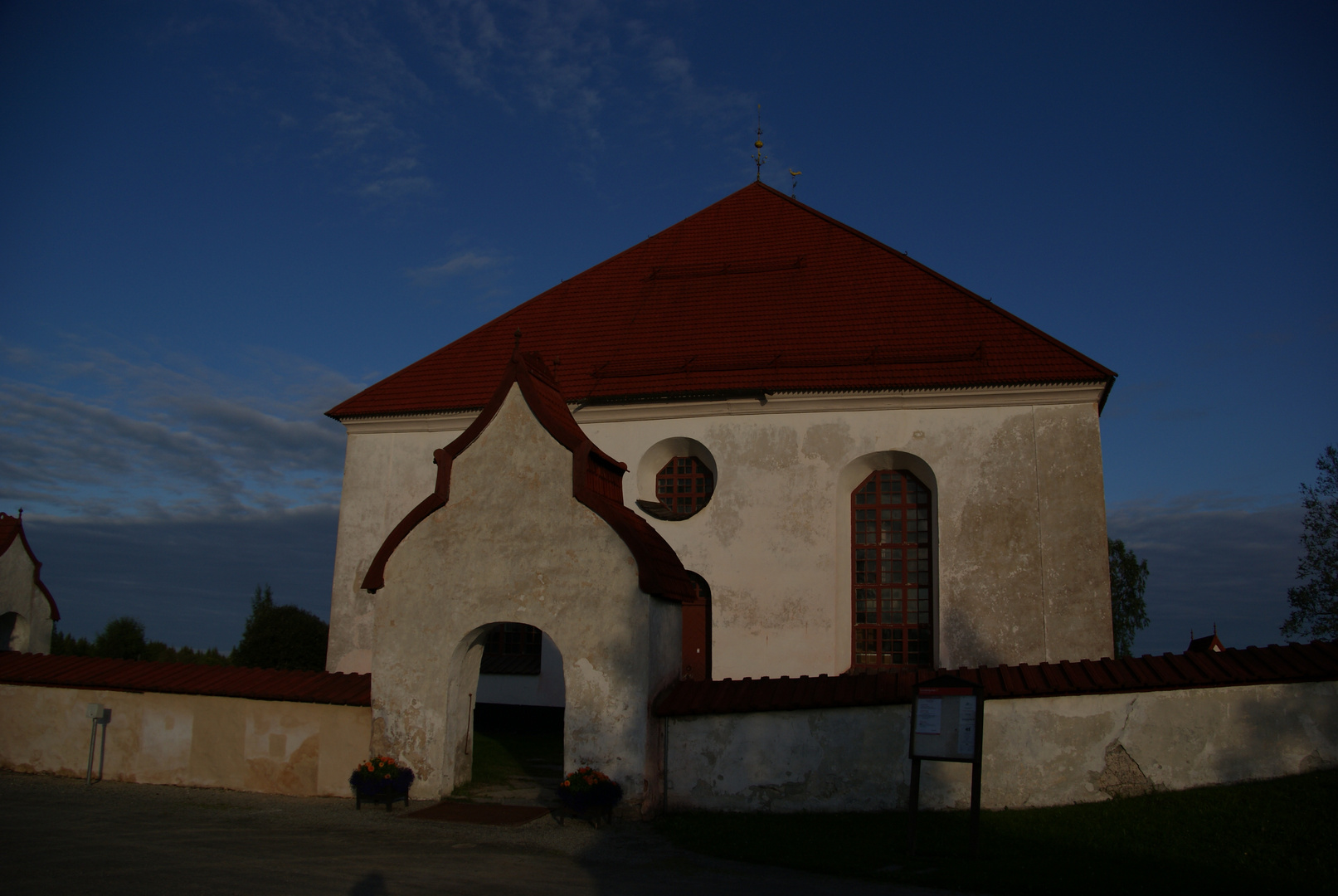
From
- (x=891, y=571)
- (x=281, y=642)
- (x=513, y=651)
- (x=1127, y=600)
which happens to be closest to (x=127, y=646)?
(x=281, y=642)

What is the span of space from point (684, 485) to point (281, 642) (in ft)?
42.8

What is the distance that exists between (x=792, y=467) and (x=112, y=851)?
453 inches

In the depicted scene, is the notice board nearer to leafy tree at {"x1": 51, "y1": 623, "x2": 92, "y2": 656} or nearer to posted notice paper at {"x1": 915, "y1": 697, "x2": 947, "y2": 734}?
posted notice paper at {"x1": 915, "y1": 697, "x2": 947, "y2": 734}

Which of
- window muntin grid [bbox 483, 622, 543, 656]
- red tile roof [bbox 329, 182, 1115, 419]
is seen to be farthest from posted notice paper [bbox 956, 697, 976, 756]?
window muntin grid [bbox 483, 622, 543, 656]

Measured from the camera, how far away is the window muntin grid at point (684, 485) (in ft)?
57.5

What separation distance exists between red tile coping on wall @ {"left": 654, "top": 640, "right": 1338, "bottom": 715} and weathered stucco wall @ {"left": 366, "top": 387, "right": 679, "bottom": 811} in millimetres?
730

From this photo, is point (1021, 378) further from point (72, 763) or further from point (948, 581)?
point (72, 763)

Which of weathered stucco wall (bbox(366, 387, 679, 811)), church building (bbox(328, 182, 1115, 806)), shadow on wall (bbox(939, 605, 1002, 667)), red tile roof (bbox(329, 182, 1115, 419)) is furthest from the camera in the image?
red tile roof (bbox(329, 182, 1115, 419))

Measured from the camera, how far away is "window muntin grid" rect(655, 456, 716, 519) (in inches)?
690

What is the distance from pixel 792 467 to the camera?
650 inches

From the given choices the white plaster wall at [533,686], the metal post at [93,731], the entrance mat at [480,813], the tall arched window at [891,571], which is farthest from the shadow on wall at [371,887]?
the tall arched window at [891,571]

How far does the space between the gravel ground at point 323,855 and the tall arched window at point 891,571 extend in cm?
732

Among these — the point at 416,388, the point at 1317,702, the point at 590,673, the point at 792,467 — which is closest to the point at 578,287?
the point at 416,388

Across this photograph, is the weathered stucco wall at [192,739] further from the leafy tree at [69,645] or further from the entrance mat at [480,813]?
the leafy tree at [69,645]
